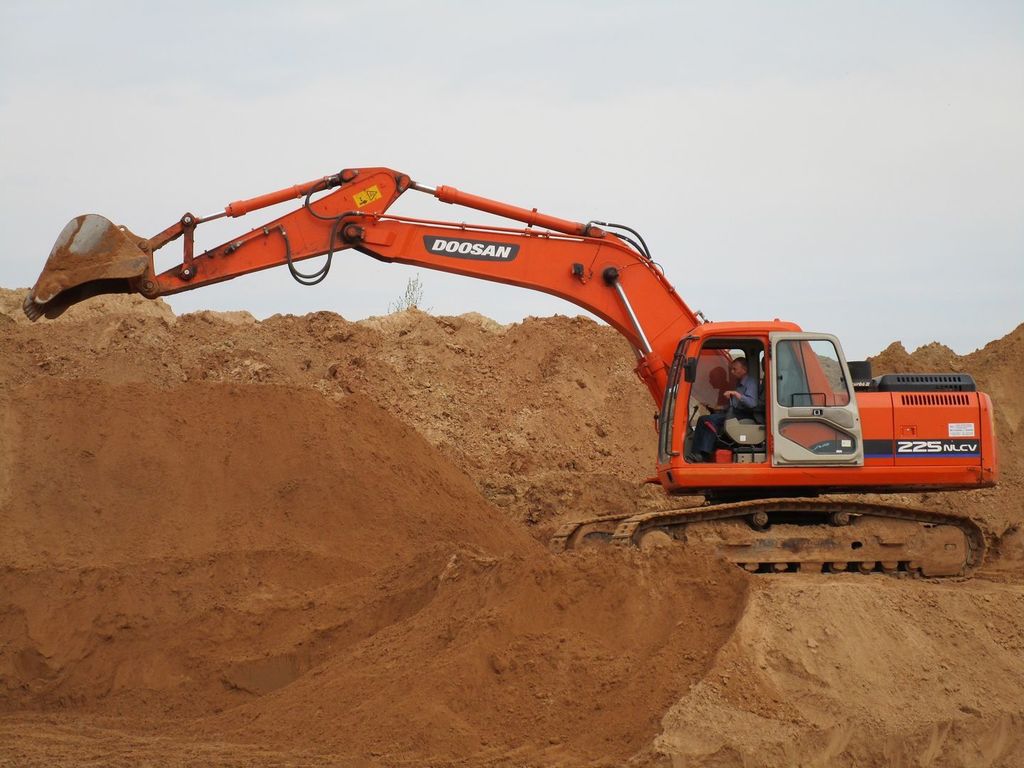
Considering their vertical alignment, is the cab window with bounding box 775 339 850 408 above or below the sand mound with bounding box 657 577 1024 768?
above

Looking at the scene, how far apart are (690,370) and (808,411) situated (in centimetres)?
101

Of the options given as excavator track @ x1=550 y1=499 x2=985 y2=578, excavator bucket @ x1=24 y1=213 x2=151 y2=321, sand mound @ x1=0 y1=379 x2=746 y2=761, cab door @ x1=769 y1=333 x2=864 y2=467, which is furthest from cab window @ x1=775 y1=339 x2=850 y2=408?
excavator bucket @ x1=24 y1=213 x2=151 y2=321

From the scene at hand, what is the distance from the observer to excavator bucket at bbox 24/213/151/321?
950 centimetres

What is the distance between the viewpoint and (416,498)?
13078 millimetres

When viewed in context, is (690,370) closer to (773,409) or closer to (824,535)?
(773,409)

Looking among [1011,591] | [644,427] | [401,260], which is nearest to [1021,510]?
[644,427]

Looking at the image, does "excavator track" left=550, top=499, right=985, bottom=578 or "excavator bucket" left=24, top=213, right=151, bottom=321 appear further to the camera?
"excavator track" left=550, top=499, right=985, bottom=578

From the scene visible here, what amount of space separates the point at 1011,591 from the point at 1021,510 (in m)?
7.89

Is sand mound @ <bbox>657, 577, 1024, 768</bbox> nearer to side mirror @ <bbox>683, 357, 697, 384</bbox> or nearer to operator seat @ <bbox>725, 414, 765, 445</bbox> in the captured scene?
operator seat @ <bbox>725, 414, 765, 445</bbox>

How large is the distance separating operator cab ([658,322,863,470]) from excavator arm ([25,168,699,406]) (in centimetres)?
63

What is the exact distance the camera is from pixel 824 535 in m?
10.3

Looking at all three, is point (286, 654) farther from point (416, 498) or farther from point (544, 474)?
point (544, 474)

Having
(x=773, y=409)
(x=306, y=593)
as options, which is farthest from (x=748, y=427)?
Result: (x=306, y=593)

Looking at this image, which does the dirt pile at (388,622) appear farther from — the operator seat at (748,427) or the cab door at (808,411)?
the operator seat at (748,427)
